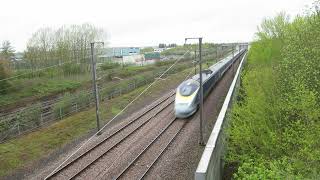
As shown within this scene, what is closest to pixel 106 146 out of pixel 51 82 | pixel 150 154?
pixel 150 154

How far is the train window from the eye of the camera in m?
27.1

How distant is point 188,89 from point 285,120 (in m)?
12.8

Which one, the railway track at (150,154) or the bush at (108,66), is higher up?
the bush at (108,66)

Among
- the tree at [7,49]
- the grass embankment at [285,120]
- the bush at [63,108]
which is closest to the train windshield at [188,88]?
the grass embankment at [285,120]

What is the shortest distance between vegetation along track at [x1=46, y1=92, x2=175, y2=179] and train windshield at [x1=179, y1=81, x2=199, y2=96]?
2.26 meters

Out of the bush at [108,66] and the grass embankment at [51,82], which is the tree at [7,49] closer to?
the grass embankment at [51,82]

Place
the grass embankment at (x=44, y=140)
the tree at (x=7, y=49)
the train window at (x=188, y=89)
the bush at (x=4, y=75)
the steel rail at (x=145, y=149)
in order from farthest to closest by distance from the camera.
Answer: the tree at (x=7, y=49) → the bush at (x=4, y=75) → the train window at (x=188, y=89) → the grass embankment at (x=44, y=140) → the steel rail at (x=145, y=149)

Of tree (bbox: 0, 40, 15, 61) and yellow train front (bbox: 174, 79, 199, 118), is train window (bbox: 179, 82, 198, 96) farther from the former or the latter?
tree (bbox: 0, 40, 15, 61)

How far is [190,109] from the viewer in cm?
2628

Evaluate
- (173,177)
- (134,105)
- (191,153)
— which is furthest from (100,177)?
(134,105)

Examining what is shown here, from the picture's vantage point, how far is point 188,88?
2753 cm

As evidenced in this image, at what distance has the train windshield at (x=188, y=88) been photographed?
2712 cm

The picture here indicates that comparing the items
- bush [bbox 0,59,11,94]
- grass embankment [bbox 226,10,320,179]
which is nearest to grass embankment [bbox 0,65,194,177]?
grass embankment [bbox 226,10,320,179]

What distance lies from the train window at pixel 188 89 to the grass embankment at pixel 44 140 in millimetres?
6535
